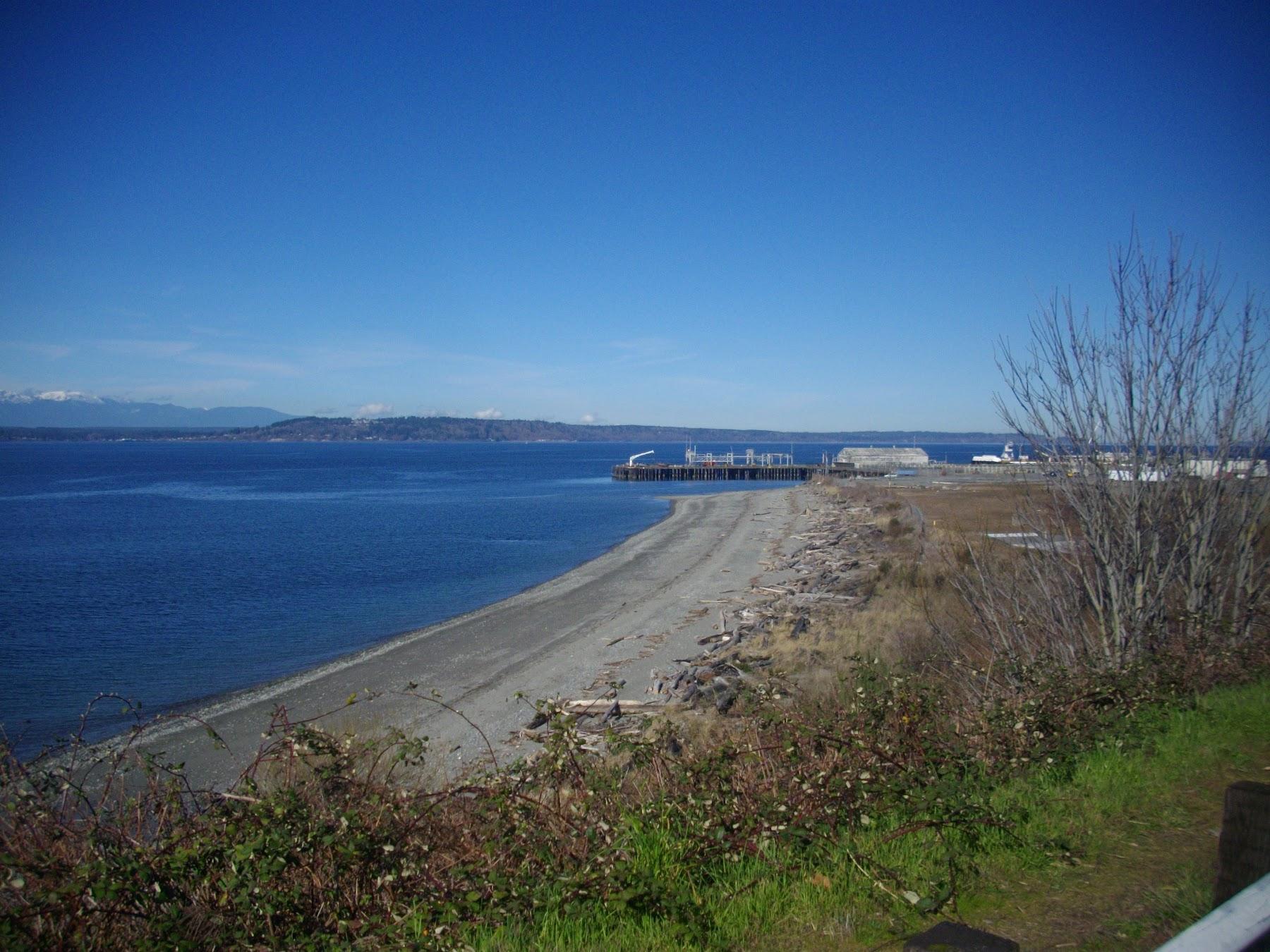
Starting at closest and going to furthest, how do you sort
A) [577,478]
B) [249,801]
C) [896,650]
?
[249,801], [896,650], [577,478]

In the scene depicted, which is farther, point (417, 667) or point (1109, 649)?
point (417, 667)

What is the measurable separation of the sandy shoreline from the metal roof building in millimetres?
75871

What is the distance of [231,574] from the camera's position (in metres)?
35.5

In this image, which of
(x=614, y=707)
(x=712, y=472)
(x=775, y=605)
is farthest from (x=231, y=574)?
(x=712, y=472)

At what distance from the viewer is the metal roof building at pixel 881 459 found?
354 feet

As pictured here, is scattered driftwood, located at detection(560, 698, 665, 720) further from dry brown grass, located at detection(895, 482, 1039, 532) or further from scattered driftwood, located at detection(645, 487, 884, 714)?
dry brown grass, located at detection(895, 482, 1039, 532)

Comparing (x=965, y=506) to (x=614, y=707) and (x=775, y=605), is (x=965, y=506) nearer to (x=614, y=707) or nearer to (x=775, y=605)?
(x=775, y=605)

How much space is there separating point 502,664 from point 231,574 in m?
20.1

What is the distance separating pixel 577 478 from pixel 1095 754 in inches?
4279

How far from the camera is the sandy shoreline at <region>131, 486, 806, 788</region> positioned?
596 inches

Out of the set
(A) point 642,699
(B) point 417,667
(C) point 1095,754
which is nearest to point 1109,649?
(C) point 1095,754

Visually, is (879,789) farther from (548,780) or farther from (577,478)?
(577,478)

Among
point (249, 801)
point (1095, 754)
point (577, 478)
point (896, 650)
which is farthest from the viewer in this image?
point (577, 478)

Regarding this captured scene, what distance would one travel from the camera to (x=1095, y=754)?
20.8 feet
